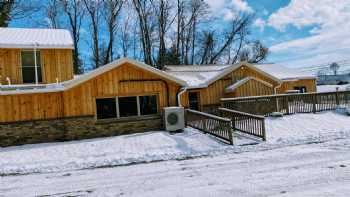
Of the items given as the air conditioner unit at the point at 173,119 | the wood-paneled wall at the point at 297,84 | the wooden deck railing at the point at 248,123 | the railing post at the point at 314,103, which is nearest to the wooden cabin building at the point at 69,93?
the air conditioner unit at the point at 173,119

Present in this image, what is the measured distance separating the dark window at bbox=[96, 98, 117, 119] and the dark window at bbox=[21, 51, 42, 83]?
3.84 metres

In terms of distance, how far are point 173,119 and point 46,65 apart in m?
7.19

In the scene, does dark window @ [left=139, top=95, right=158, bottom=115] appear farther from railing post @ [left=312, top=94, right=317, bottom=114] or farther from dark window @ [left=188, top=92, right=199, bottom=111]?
railing post @ [left=312, top=94, right=317, bottom=114]

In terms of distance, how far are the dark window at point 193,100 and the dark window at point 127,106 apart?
4.57 meters

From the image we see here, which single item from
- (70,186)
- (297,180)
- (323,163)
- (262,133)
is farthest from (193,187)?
(262,133)

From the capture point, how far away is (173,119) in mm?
13914

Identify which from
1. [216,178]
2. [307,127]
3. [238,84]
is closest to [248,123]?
[307,127]

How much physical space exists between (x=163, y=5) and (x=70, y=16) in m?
10.3

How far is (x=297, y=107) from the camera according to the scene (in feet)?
53.1

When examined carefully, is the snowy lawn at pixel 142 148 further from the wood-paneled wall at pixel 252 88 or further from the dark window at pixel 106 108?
the wood-paneled wall at pixel 252 88

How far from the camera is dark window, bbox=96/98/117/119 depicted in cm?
1362

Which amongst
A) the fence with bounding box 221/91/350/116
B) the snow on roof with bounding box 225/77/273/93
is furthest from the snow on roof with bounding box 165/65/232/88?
the fence with bounding box 221/91/350/116

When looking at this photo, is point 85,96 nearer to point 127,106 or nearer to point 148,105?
point 127,106

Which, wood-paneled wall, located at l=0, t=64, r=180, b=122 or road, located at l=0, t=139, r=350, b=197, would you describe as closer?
road, located at l=0, t=139, r=350, b=197
